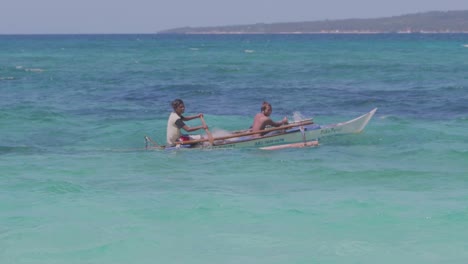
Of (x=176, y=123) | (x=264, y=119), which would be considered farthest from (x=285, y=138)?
(x=176, y=123)

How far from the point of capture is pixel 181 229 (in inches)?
447

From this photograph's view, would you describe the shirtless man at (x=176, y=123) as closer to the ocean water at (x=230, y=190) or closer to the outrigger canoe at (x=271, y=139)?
the outrigger canoe at (x=271, y=139)

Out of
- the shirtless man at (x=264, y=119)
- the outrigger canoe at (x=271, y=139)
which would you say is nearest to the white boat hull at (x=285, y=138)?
the outrigger canoe at (x=271, y=139)

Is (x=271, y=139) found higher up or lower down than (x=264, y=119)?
lower down

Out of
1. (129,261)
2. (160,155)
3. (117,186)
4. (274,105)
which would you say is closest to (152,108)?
(274,105)

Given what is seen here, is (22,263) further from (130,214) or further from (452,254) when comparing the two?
(452,254)

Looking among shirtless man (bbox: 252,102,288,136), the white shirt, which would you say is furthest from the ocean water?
shirtless man (bbox: 252,102,288,136)

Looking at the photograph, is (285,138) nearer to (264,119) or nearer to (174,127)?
(264,119)

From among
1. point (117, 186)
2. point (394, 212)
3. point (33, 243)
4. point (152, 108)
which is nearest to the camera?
point (33, 243)

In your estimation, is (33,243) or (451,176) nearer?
(33,243)

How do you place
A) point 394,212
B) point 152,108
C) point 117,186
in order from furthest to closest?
point 152,108, point 117,186, point 394,212

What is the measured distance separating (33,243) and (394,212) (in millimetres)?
5457

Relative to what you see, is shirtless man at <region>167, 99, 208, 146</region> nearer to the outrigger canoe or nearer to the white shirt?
the white shirt

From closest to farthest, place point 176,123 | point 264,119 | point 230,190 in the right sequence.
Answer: point 230,190 < point 176,123 < point 264,119
